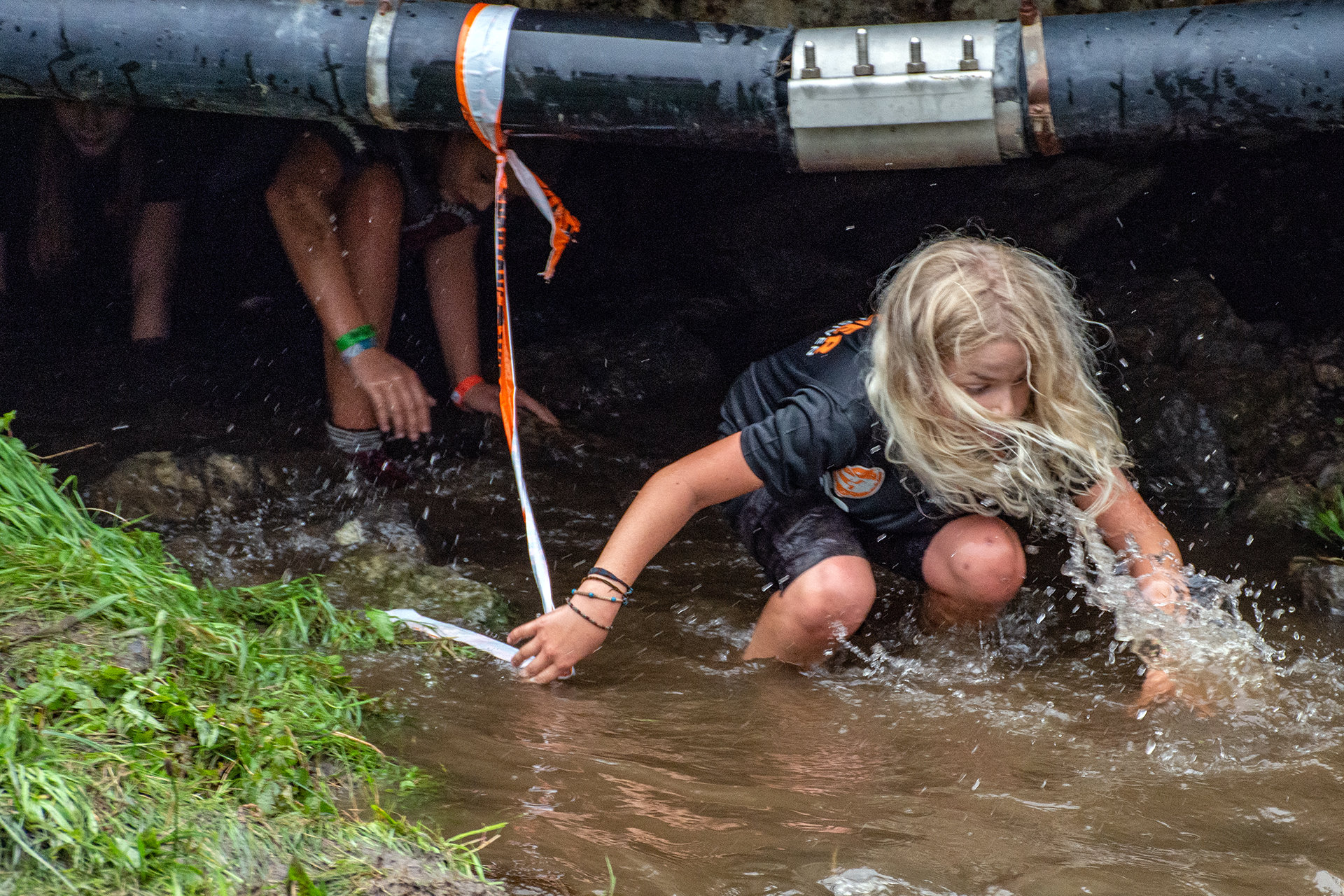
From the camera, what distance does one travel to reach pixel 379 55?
268cm

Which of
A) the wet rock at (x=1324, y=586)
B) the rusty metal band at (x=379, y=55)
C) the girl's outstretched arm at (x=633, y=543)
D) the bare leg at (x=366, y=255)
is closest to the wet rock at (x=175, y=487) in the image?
the bare leg at (x=366, y=255)

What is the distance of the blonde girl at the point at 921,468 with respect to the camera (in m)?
2.28

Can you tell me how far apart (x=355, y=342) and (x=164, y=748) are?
1.63 meters

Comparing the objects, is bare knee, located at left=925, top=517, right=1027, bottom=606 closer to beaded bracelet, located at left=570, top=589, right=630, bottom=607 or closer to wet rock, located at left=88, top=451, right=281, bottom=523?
beaded bracelet, located at left=570, top=589, right=630, bottom=607

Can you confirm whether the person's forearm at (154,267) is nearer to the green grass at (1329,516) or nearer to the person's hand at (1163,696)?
the person's hand at (1163,696)

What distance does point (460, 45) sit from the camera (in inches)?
104

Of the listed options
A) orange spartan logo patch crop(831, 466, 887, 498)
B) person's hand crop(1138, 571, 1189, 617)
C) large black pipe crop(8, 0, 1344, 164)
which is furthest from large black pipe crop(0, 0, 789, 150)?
person's hand crop(1138, 571, 1189, 617)

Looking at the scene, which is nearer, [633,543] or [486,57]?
[633,543]

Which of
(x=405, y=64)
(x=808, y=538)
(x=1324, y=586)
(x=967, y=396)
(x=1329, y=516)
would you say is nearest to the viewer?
(x=967, y=396)

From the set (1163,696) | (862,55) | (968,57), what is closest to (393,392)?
(862,55)

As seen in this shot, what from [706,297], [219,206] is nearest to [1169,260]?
[706,297]

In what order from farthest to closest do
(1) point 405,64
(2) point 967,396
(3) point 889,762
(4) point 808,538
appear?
1. (1) point 405,64
2. (4) point 808,538
3. (2) point 967,396
4. (3) point 889,762

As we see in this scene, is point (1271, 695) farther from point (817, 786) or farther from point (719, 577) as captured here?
point (719, 577)

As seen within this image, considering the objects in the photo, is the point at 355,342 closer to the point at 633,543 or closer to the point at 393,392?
the point at 393,392
